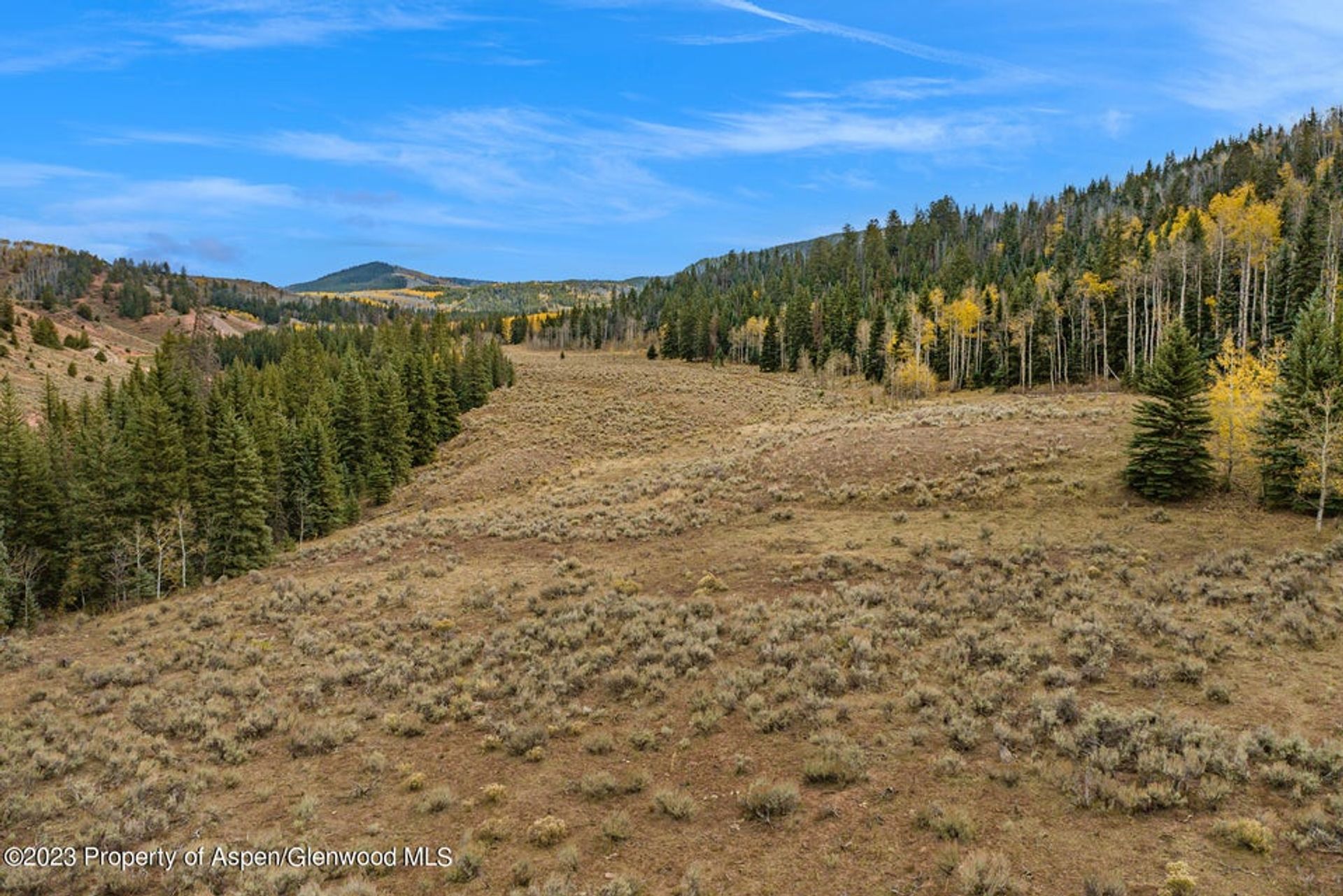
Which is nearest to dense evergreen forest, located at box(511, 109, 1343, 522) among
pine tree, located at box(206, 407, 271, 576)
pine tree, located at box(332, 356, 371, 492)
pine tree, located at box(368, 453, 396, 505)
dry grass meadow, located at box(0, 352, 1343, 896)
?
dry grass meadow, located at box(0, 352, 1343, 896)

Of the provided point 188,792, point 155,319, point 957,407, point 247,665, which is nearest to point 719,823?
point 188,792

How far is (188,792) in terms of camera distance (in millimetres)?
14047

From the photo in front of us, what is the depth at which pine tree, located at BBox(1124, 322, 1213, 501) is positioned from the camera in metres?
29.7

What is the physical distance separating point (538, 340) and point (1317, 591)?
159927 mm

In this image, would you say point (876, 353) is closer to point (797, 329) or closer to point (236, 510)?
point (797, 329)

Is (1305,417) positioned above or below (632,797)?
above

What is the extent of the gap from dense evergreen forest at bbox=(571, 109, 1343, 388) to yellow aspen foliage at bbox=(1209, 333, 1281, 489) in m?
5.31

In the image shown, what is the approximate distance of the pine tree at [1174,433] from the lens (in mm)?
29703

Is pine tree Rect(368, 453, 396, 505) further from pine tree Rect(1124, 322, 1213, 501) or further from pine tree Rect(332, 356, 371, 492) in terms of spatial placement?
pine tree Rect(1124, 322, 1213, 501)

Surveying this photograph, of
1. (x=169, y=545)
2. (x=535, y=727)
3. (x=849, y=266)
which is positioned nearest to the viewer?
(x=535, y=727)

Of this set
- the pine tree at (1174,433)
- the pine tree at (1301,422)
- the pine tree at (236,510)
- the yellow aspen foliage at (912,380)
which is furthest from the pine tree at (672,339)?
the pine tree at (1301,422)

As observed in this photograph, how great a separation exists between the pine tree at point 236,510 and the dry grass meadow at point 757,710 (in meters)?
7.13

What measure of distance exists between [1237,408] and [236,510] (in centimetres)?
5530

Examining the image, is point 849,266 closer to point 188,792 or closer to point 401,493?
point 401,493
